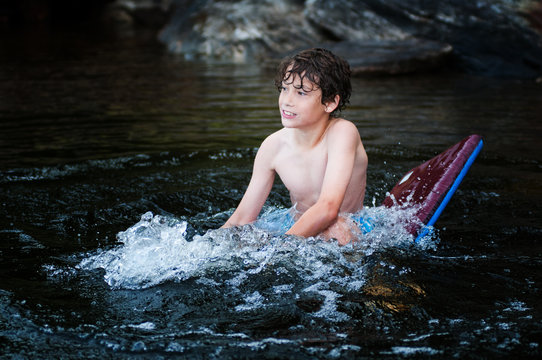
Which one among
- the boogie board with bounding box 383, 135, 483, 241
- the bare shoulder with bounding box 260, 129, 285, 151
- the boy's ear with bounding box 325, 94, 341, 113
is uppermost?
the boy's ear with bounding box 325, 94, 341, 113

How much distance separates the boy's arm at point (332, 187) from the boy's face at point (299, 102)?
19cm

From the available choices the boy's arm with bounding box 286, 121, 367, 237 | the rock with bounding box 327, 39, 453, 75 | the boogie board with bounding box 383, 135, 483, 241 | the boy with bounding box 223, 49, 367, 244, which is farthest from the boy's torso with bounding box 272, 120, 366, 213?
the rock with bounding box 327, 39, 453, 75

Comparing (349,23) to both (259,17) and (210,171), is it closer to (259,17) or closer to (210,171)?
(259,17)

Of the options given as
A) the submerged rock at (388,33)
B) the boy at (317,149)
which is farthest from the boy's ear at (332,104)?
the submerged rock at (388,33)

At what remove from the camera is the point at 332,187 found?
313 centimetres

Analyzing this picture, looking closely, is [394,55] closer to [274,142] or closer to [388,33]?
[388,33]

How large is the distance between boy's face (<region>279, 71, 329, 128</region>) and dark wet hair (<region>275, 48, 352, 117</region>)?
2 cm

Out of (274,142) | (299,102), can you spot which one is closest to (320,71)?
(299,102)

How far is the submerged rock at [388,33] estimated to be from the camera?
10297 millimetres

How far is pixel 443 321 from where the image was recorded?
2.45 metres

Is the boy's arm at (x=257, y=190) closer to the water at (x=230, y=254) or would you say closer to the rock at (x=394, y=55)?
the water at (x=230, y=254)

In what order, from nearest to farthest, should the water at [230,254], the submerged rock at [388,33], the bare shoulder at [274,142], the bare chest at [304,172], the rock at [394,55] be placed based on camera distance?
the water at [230,254] → the bare chest at [304,172] → the bare shoulder at [274,142] → the rock at [394,55] → the submerged rock at [388,33]

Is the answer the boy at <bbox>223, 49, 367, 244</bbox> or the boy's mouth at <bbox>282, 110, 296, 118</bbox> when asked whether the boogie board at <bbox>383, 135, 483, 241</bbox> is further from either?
the boy's mouth at <bbox>282, 110, 296, 118</bbox>

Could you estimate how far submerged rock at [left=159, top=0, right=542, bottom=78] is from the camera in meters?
10.3
